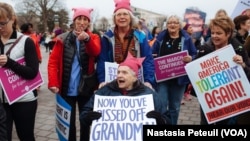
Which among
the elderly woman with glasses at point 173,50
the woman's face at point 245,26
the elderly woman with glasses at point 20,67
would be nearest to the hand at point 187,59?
the elderly woman with glasses at point 173,50

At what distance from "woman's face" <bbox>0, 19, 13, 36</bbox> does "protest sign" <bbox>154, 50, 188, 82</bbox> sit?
2308mm

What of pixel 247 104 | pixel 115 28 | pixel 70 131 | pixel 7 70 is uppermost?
pixel 115 28

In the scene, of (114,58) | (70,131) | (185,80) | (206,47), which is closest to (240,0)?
(185,80)

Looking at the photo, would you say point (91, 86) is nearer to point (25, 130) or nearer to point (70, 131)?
point (70, 131)

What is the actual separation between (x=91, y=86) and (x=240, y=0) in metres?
4.23

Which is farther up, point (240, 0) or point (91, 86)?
point (240, 0)

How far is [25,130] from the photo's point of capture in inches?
133

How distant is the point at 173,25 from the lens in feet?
15.7

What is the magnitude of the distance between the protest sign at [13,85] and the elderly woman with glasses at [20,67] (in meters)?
0.03

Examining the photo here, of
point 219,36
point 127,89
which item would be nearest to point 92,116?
point 127,89

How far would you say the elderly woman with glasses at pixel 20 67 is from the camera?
322 cm

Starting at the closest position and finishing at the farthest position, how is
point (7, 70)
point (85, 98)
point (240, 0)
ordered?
point (7, 70), point (85, 98), point (240, 0)

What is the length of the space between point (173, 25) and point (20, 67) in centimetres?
240

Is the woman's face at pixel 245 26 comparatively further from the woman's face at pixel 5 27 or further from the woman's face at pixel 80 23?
the woman's face at pixel 5 27
